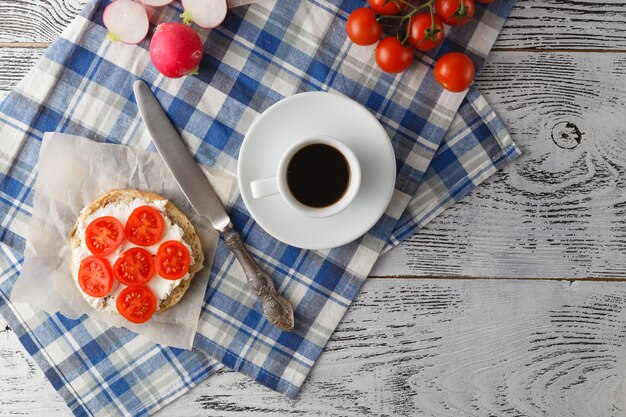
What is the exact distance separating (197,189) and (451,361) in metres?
0.69

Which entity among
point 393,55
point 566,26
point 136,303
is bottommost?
point 136,303

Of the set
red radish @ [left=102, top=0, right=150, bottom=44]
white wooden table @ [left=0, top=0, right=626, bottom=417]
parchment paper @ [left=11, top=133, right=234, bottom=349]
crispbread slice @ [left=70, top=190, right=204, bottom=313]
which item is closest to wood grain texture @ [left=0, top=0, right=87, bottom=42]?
white wooden table @ [left=0, top=0, right=626, bottom=417]

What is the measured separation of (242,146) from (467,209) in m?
0.52

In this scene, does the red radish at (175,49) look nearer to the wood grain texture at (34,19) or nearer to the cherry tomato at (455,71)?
the wood grain texture at (34,19)

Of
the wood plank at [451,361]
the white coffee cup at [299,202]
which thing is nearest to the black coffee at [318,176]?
the white coffee cup at [299,202]

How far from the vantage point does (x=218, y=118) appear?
1.26 m

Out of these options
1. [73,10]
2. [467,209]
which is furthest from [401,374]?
[73,10]

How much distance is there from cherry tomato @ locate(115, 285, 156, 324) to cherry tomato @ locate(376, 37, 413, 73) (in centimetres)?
69

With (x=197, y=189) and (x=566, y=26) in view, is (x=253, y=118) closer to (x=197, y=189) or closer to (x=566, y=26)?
(x=197, y=189)

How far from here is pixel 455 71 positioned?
1176 millimetres

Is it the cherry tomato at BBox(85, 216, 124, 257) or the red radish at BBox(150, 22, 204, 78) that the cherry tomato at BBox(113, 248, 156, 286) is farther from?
the red radish at BBox(150, 22, 204, 78)

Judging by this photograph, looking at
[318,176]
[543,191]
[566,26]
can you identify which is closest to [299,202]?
[318,176]

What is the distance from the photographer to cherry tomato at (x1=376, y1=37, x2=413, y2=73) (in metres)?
1.19

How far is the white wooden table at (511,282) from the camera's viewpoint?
1274 mm
